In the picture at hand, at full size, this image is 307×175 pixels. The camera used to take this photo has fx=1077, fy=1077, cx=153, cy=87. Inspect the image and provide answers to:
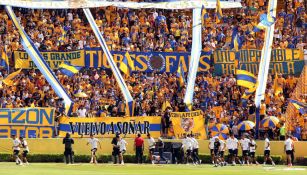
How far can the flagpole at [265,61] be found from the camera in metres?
58.0

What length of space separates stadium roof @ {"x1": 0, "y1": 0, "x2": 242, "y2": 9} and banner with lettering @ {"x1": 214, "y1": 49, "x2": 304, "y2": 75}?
3.42 metres

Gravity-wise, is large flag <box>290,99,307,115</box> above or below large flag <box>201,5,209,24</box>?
below

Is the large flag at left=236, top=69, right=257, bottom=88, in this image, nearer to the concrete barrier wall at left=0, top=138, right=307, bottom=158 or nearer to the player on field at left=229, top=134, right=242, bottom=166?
the concrete barrier wall at left=0, top=138, right=307, bottom=158

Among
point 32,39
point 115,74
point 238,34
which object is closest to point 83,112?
point 115,74

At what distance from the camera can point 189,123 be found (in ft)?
188

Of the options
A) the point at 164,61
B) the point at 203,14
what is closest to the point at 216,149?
the point at 203,14

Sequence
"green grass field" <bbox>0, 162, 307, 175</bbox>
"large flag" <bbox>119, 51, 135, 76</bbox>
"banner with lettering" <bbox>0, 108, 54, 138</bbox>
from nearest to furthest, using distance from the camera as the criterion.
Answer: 1. "green grass field" <bbox>0, 162, 307, 175</bbox>
2. "banner with lettering" <bbox>0, 108, 54, 138</bbox>
3. "large flag" <bbox>119, 51, 135, 76</bbox>

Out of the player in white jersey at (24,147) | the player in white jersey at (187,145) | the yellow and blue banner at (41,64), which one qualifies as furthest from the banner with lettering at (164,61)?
the player in white jersey at (24,147)

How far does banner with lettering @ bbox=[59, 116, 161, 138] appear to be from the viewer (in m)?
57.9

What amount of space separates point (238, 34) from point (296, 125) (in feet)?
28.7

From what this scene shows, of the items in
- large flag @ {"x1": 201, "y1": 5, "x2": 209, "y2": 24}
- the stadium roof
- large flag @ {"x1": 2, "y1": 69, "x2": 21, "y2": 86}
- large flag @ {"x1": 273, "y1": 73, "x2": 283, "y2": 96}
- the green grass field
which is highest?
the stadium roof

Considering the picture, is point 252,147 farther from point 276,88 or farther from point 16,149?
point 16,149

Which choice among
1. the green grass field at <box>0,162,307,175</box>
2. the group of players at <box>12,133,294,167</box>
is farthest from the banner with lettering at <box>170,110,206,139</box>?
the green grass field at <box>0,162,307,175</box>

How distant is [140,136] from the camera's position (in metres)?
56.5
